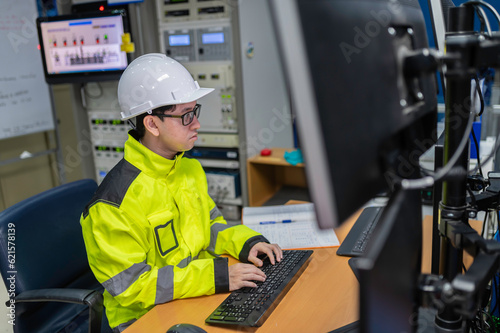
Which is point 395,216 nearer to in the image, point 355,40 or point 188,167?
point 355,40

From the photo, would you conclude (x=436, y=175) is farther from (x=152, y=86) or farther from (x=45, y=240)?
(x=45, y=240)

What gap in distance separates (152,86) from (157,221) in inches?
16.2

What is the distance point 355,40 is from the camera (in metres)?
0.53

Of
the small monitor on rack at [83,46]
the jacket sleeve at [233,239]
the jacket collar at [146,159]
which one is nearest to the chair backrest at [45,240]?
the jacket collar at [146,159]

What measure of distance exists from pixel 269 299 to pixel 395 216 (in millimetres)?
576

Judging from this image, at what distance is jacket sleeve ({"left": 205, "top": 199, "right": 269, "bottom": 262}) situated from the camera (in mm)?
1333

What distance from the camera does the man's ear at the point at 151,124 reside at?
131 centimetres

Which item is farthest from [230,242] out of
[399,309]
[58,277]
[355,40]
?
[355,40]

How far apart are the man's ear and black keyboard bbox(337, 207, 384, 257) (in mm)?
700

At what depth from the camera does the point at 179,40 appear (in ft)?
10.2

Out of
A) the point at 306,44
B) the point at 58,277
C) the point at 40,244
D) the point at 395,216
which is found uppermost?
the point at 306,44

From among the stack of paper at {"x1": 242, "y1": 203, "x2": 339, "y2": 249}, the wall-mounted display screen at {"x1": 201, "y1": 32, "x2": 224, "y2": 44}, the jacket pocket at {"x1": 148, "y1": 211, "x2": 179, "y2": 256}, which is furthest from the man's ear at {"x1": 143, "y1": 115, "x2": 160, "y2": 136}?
the wall-mounted display screen at {"x1": 201, "y1": 32, "x2": 224, "y2": 44}

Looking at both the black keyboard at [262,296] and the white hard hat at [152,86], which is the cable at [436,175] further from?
the white hard hat at [152,86]

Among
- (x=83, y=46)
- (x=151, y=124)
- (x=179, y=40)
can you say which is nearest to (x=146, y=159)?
(x=151, y=124)
